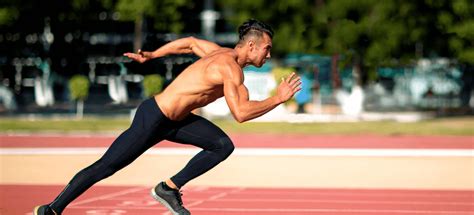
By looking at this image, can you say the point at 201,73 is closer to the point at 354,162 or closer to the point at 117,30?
the point at 354,162

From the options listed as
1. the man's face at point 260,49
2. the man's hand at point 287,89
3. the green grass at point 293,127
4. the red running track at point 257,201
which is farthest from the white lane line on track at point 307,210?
the green grass at point 293,127

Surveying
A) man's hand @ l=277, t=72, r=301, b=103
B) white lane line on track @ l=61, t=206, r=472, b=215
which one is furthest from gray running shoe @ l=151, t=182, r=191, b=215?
white lane line on track @ l=61, t=206, r=472, b=215

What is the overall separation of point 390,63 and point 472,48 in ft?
9.82

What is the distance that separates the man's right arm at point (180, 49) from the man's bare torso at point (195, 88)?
666mm

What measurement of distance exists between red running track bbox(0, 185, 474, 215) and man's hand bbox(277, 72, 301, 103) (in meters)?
2.96

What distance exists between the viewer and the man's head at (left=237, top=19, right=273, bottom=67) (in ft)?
25.4

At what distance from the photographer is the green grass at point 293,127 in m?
27.0

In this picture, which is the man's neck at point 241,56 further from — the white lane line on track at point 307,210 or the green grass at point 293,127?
the green grass at point 293,127

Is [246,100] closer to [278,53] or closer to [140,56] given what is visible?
[140,56]

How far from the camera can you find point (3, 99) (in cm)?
4400

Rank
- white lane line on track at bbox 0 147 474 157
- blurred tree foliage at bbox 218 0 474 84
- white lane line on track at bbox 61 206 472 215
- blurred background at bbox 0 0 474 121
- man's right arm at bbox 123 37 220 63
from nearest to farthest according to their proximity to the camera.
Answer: man's right arm at bbox 123 37 220 63 → white lane line on track at bbox 61 206 472 215 → white lane line on track at bbox 0 147 474 157 → blurred tree foliage at bbox 218 0 474 84 → blurred background at bbox 0 0 474 121

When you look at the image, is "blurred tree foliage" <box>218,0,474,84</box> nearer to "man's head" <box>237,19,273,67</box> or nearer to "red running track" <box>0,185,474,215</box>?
"red running track" <box>0,185,474,215</box>

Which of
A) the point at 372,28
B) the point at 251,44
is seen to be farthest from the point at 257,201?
the point at 372,28

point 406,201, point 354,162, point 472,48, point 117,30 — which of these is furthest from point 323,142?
point 117,30
